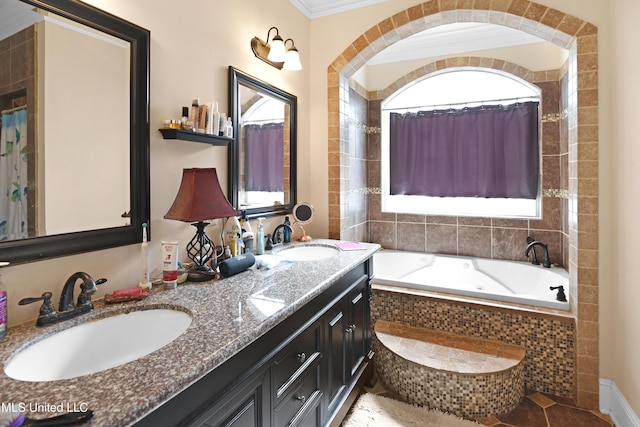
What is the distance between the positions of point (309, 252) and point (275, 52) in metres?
1.33

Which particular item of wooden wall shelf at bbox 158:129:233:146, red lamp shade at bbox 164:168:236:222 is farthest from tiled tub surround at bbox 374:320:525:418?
wooden wall shelf at bbox 158:129:233:146

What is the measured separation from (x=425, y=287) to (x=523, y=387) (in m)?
0.87

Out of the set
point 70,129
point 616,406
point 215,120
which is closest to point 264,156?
point 215,120

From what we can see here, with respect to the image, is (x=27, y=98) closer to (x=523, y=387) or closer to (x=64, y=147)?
(x=64, y=147)

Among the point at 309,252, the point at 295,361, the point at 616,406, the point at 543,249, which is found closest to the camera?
the point at 295,361

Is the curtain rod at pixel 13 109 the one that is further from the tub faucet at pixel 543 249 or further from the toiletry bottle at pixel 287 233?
the tub faucet at pixel 543 249

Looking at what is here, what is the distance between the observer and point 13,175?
3.24ft

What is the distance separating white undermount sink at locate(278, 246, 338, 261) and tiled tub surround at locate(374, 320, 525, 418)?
75 cm

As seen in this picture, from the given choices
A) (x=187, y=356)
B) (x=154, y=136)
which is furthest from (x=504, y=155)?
(x=187, y=356)

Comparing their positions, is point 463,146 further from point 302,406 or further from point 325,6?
point 302,406

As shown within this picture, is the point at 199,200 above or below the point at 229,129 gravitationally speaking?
below

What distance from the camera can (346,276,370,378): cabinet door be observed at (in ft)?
6.12

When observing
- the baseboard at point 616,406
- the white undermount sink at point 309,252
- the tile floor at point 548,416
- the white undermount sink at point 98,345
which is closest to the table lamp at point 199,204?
the white undermount sink at point 98,345

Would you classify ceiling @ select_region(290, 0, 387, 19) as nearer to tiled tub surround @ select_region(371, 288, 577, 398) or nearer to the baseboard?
tiled tub surround @ select_region(371, 288, 577, 398)
